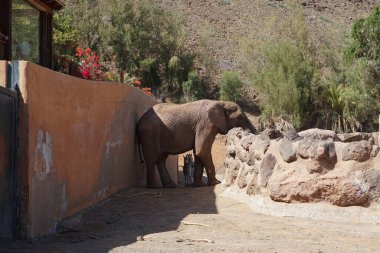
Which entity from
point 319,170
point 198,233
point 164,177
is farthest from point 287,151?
point 164,177

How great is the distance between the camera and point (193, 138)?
45.4 ft

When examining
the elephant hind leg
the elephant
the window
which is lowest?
the elephant hind leg

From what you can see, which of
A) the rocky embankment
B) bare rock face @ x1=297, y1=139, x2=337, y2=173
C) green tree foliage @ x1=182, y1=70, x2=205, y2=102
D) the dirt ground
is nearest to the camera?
the dirt ground

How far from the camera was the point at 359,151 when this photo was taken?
784cm

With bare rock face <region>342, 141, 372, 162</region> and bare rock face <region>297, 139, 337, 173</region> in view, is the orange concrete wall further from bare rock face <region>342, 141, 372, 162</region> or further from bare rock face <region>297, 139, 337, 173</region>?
bare rock face <region>342, 141, 372, 162</region>

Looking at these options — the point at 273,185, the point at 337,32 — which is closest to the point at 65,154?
the point at 273,185

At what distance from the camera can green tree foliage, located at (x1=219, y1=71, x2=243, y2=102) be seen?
1481 inches

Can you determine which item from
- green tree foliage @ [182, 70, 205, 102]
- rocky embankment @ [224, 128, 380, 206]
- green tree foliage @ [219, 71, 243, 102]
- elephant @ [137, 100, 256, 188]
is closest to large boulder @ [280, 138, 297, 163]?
rocky embankment @ [224, 128, 380, 206]

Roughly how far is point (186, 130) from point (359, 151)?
620 cm

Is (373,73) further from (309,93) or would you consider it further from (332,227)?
(332,227)

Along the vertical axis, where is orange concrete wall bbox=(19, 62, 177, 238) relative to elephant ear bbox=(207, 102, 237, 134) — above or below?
below

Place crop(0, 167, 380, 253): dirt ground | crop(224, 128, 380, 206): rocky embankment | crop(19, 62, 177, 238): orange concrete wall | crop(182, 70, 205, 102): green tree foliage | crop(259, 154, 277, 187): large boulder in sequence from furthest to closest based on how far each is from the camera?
crop(182, 70, 205, 102): green tree foliage
crop(259, 154, 277, 187): large boulder
crop(224, 128, 380, 206): rocky embankment
crop(19, 62, 177, 238): orange concrete wall
crop(0, 167, 380, 253): dirt ground

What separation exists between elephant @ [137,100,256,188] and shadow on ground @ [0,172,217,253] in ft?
6.31

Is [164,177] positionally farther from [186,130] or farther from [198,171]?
[186,130]
